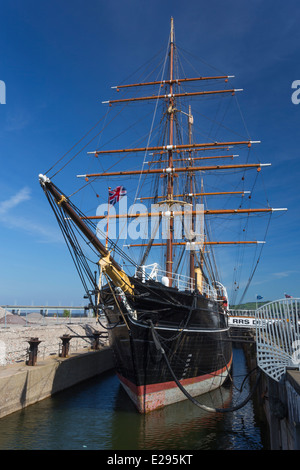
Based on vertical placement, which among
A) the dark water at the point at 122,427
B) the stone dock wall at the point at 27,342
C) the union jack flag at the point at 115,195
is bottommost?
the dark water at the point at 122,427

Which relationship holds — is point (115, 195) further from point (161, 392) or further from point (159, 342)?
point (161, 392)

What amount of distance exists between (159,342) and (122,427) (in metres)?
3.13

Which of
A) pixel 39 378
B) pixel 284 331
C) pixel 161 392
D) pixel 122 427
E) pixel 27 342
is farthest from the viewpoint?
pixel 27 342

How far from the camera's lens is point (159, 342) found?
1186 cm

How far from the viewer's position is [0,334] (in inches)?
825

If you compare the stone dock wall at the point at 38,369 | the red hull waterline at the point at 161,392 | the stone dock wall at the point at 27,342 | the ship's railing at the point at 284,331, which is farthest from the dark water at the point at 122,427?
the ship's railing at the point at 284,331

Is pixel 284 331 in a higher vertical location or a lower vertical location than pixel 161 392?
higher

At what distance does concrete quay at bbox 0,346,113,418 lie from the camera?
39.8ft

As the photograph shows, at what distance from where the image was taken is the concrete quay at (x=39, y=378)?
12.1 meters

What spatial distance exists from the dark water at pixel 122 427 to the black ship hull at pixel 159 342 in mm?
763

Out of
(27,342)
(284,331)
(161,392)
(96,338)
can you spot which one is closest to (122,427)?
(161,392)

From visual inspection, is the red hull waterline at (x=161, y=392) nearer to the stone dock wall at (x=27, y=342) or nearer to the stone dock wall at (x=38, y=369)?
the stone dock wall at (x=38, y=369)

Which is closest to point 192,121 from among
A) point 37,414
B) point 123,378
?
point 123,378
